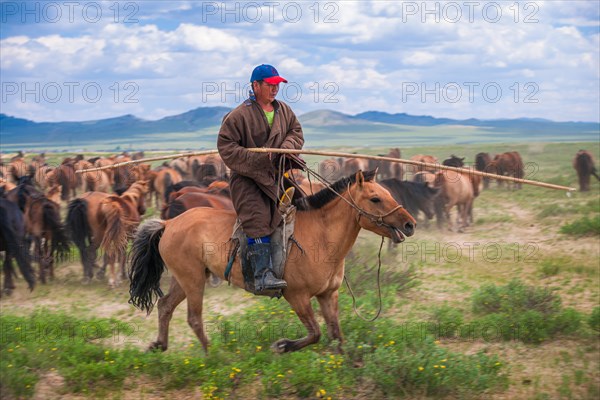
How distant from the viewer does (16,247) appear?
11.6 metres

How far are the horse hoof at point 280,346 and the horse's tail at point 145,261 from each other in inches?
59.7

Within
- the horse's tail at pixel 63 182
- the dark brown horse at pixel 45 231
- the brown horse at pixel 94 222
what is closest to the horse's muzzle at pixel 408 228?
the brown horse at pixel 94 222

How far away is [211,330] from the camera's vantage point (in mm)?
8516

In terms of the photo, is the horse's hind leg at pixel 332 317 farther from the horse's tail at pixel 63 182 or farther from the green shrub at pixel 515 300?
the horse's tail at pixel 63 182

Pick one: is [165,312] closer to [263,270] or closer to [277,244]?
[263,270]

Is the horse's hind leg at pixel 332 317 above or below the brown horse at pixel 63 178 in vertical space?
below

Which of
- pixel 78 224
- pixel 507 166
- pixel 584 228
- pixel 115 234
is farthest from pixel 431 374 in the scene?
pixel 507 166

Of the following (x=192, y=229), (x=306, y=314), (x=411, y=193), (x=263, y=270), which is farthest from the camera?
(x=411, y=193)

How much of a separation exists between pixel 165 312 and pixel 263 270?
1505mm

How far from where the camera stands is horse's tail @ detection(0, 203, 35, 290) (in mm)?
11508

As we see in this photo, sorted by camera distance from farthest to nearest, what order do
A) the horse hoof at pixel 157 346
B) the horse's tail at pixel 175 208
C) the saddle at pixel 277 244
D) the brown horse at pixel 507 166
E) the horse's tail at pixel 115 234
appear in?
the brown horse at pixel 507 166, the horse's tail at pixel 175 208, the horse's tail at pixel 115 234, the horse hoof at pixel 157 346, the saddle at pixel 277 244

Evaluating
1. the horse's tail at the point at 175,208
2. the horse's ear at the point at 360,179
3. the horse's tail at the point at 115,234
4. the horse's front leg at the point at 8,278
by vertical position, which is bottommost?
the horse's front leg at the point at 8,278

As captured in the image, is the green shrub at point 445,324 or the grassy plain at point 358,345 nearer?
the grassy plain at point 358,345

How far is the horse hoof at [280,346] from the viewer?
663 cm
